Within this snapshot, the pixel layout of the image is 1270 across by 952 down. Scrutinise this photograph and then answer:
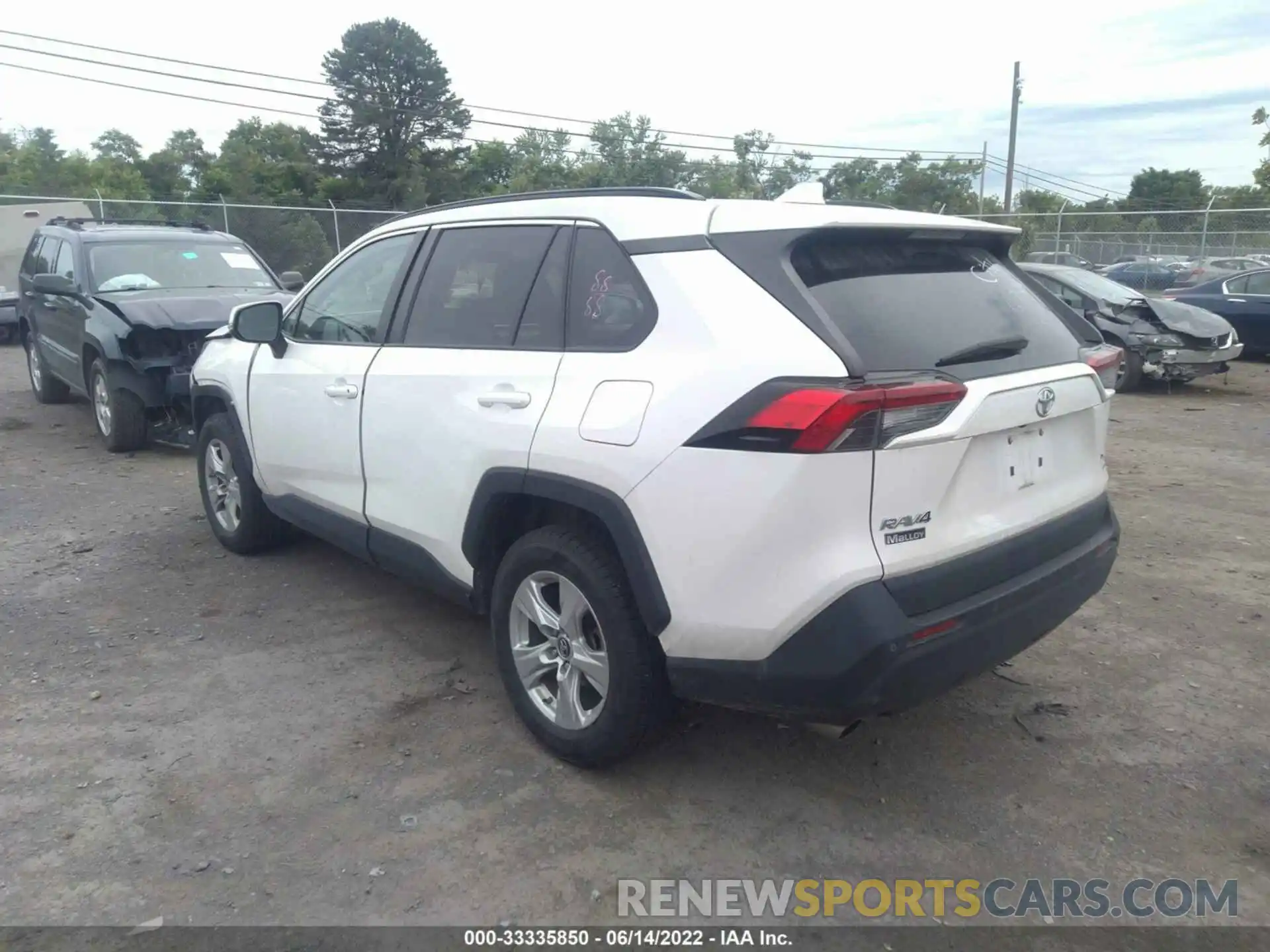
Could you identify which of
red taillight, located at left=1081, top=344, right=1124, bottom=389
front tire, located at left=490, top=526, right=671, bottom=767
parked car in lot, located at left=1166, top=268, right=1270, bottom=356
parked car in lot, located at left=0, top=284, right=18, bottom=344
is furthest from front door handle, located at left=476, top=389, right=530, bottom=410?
parked car in lot, located at left=0, top=284, right=18, bottom=344

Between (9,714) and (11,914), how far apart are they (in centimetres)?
136

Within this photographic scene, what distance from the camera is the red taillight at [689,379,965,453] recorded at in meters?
2.52

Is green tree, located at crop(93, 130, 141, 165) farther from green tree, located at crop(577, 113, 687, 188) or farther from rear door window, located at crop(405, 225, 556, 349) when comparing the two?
rear door window, located at crop(405, 225, 556, 349)

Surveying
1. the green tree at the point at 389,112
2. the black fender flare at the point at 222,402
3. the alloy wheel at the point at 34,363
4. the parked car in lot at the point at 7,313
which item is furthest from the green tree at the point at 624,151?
the black fender flare at the point at 222,402

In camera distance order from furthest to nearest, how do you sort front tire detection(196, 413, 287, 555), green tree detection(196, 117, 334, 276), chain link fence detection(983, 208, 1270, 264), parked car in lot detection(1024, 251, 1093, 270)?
green tree detection(196, 117, 334, 276) < chain link fence detection(983, 208, 1270, 264) < parked car in lot detection(1024, 251, 1093, 270) < front tire detection(196, 413, 287, 555)

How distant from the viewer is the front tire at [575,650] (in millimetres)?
2994

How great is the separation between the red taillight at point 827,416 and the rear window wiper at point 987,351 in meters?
0.21

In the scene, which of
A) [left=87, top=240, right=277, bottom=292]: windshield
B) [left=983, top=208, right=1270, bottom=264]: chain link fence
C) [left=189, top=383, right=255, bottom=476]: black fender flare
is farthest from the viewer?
[left=983, top=208, right=1270, bottom=264]: chain link fence

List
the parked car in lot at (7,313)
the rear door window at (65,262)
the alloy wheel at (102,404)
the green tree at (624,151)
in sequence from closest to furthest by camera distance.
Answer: the alloy wheel at (102,404) → the rear door window at (65,262) → the parked car in lot at (7,313) → the green tree at (624,151)

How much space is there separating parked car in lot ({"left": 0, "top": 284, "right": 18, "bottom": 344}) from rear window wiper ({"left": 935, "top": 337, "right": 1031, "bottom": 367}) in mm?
18096

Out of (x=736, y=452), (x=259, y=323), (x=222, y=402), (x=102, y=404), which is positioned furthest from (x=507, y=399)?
(x=102, y=404)

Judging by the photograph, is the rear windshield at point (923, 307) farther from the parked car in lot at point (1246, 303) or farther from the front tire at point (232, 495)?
the parked car in lot at point (1246, 303)

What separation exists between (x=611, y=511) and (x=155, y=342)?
6.25m

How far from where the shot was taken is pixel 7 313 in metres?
17.0
